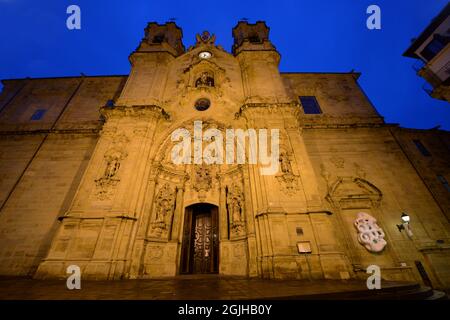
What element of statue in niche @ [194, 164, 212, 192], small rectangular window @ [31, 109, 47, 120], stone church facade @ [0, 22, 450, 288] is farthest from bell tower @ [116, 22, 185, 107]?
small rectangular window @ [31, 109, 47, 120]

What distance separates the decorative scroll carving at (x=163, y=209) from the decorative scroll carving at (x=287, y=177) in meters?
5.08

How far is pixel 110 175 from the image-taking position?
868cm

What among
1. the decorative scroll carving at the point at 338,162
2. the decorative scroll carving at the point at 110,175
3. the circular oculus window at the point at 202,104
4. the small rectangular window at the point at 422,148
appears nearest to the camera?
the decorative scroll carving at the point at 110,175

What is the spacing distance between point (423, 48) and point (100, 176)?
984 inches

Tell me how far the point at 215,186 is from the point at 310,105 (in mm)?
9322

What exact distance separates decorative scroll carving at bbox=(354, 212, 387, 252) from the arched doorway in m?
6.40

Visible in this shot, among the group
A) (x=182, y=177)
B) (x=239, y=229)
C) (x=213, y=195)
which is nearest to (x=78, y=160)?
(x=182, y=177)

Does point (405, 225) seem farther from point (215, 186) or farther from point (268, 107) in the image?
point (215, 186)

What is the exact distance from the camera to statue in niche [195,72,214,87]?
1331 cm

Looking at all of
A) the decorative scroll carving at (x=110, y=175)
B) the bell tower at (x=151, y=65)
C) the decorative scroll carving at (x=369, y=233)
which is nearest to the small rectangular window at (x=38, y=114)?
the bell tower at (x=151, y=65)

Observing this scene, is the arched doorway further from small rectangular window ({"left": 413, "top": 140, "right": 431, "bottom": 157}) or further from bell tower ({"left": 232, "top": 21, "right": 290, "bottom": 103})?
small rectangular window ({"left": 413, "top": 140, "right": 431, "bottom": 157})

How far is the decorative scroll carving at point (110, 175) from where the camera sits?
8242 mm

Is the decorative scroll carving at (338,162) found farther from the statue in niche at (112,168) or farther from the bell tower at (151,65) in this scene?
the statue in niche at (112,168)
